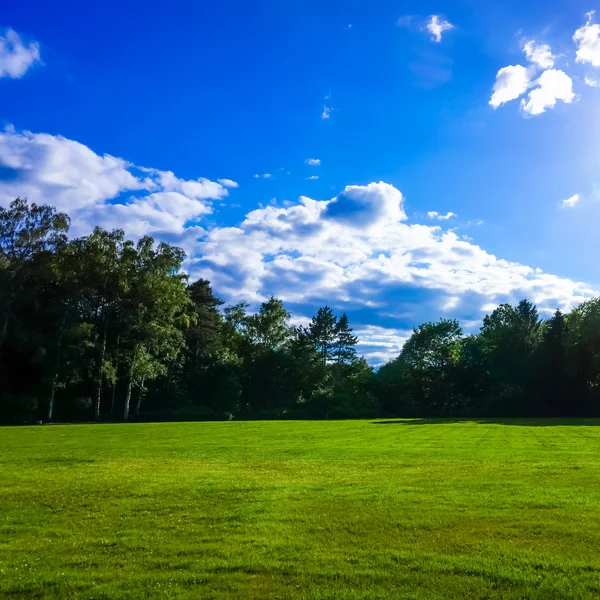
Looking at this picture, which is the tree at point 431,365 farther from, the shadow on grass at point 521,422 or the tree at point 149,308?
the tree at point 149,308

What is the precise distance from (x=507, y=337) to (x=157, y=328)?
195ft

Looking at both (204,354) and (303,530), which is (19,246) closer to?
(204,354)

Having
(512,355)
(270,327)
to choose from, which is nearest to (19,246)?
(270,327)

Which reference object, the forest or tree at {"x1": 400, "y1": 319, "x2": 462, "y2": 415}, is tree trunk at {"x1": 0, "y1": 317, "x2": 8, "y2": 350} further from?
tree at {"x1": 400, "y1": 319, "x2": 462, "y2": 415}

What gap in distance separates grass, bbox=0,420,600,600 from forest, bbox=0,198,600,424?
46058 millimetres

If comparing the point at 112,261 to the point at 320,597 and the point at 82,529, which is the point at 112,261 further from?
the point at 320,597

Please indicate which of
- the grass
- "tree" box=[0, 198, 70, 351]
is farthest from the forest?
the grass

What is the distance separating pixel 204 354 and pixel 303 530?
76903 mm

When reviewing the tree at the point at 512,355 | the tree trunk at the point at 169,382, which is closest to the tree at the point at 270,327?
the tree trunk at the point at 169,382

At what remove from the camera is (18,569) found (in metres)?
9.05

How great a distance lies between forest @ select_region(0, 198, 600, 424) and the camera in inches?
2483

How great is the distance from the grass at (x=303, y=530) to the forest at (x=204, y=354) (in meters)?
46.1

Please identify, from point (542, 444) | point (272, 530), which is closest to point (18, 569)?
point (272, 530)

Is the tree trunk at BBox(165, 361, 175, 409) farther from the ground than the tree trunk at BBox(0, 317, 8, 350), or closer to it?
closer to it
